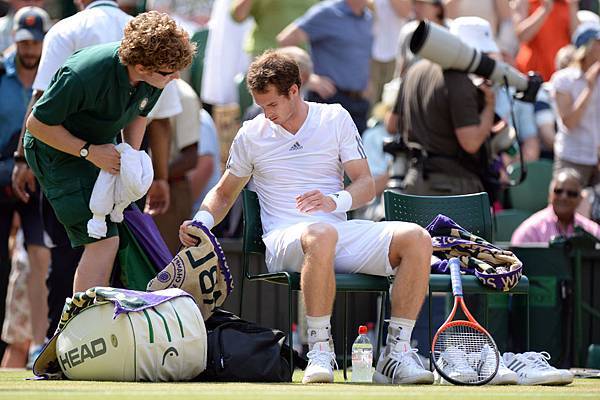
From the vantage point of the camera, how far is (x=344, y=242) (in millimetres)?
7219

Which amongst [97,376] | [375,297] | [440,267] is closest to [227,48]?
[375,297]

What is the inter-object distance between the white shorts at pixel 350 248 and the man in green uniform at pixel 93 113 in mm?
821

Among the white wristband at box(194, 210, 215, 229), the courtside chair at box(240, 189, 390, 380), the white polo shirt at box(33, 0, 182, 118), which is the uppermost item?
the white polo shirt at box(33, 0, 182, 118)

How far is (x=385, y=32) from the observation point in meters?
13.3

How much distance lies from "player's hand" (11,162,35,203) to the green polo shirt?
128 centimetres

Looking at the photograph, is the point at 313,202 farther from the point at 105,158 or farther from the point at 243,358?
the point at 105,158

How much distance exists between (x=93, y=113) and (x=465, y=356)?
214 cm

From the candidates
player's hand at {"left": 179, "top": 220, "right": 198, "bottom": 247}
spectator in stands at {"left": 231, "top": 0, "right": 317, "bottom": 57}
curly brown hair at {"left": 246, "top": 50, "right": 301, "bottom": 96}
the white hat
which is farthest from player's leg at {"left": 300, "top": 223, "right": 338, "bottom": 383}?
spectator in stands at {"left": 231, "top": 0, "right": 317, "bottom": 57}

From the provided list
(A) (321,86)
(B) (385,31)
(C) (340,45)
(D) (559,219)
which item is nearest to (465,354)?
(D) (559,219)

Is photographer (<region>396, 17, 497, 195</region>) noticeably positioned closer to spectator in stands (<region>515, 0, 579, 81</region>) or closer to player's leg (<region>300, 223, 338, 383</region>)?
player's leg (<region>300, 223, 338, 383</region>)

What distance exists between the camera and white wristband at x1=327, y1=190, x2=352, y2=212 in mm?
7098

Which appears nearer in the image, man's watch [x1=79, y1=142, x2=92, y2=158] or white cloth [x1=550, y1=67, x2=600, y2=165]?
man's watch [x1=79, y1=142, x2=92, y2=158]

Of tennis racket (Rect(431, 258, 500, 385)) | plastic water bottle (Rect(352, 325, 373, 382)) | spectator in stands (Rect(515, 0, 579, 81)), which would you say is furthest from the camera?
spectator in stands (Rect(515, 0, 579, 81))

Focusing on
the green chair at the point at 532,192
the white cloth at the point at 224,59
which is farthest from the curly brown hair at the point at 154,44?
the white cloth at the point at 224,59
